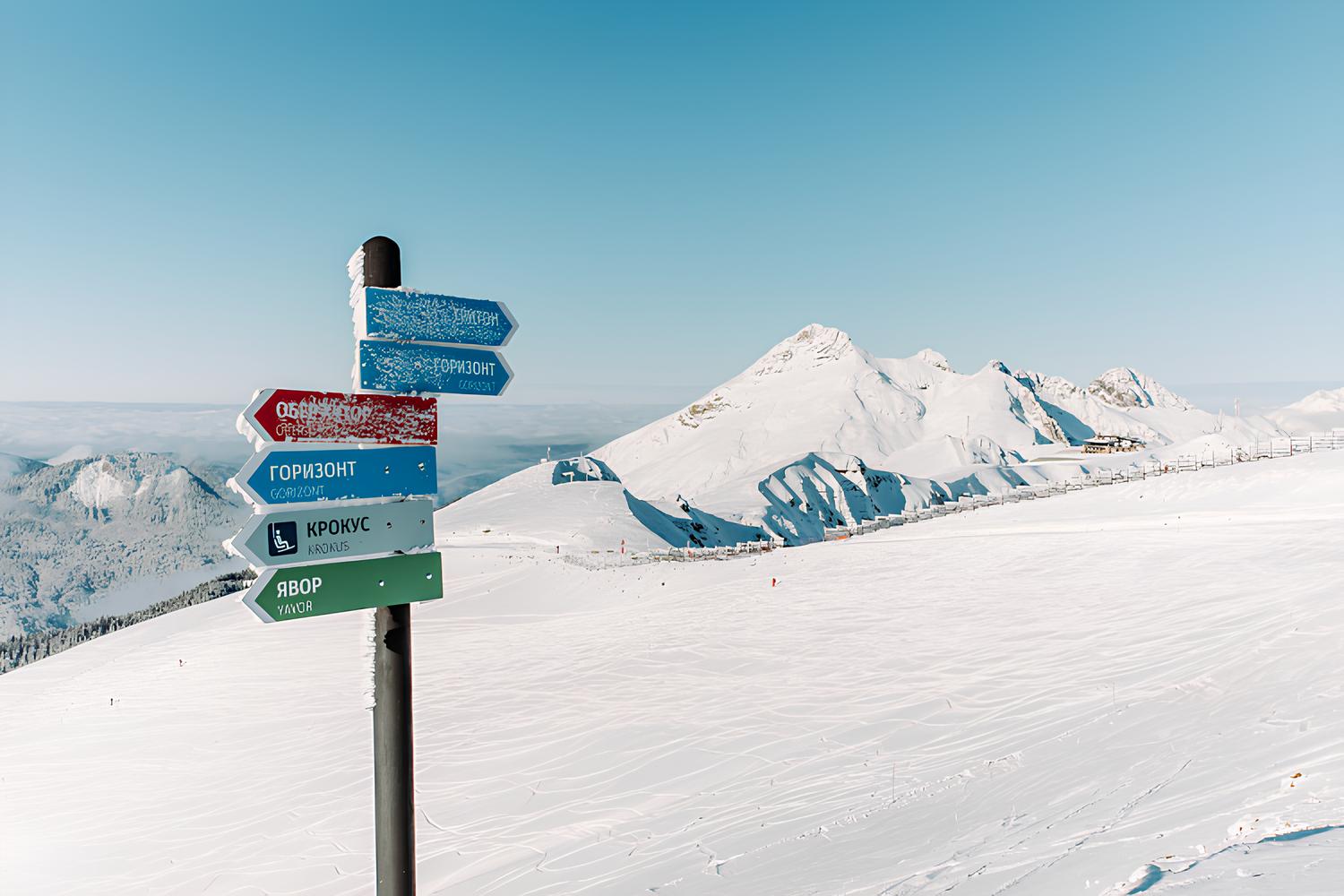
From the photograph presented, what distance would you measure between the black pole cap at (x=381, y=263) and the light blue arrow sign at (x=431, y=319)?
6 cm

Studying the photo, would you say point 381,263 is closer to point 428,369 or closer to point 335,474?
point 428,369

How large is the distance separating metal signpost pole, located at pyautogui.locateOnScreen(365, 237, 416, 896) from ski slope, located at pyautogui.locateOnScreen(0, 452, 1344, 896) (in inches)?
6.9

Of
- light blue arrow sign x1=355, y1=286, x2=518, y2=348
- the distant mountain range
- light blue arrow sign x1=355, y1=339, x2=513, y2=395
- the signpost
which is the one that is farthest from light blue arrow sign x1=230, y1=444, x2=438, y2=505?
the distant mountain range

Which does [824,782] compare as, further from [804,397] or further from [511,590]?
[804,397]

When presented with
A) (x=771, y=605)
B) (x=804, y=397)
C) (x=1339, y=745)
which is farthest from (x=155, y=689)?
(x=804, y=397)

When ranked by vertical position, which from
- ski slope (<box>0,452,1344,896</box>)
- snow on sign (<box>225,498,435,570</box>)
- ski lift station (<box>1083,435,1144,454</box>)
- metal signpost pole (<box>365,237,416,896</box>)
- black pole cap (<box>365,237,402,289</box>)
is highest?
ski lift station (<box>1083,435,1144,454</box>)

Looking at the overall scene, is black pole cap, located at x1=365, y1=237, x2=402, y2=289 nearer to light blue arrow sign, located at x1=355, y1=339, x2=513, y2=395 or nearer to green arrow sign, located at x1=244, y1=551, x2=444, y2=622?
light blue arrow sign, located at x1=355, y1=339, x2=513, y2=395

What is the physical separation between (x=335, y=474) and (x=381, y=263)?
3.61 feet

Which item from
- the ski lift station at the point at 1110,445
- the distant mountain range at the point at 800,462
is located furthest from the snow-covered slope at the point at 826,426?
the ski lift station at the point at 1110,445

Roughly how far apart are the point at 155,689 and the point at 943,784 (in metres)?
16.9

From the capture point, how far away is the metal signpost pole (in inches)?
139

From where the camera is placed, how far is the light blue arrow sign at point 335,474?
326 centimetres

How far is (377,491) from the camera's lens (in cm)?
362

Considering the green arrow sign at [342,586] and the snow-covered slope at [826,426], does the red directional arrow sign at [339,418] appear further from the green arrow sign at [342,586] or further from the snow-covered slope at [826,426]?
the snow-covered slope at [826,426]
